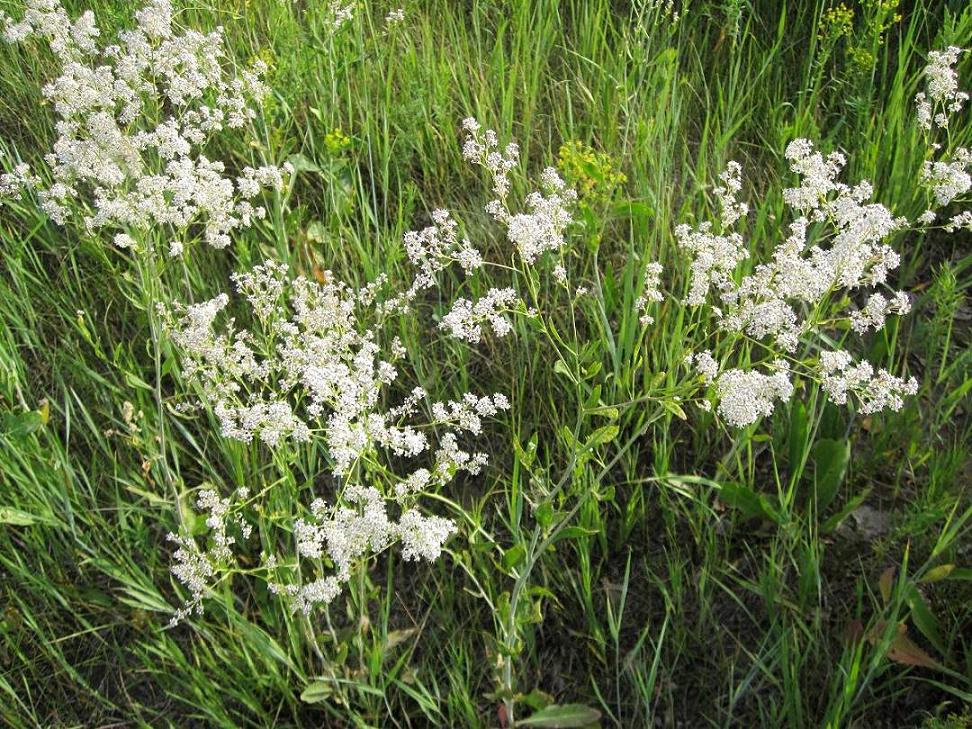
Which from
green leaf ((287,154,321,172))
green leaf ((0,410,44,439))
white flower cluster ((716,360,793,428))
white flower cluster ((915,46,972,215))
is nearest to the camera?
white flower cluster ((716,360,793,428))

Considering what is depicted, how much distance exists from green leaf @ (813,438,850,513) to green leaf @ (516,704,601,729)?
2.52 ft

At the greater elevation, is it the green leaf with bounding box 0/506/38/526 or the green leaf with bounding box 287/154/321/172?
the green leaf with bounding box 287/154/321/172

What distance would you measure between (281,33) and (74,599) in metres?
2.03

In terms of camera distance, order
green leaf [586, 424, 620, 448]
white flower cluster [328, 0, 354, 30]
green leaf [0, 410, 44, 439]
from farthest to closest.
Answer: white flower cluster [328, 0, 354, 30]
green leaf [0, 410, 44, 439]
green leaf [586, 424, 620, 448]

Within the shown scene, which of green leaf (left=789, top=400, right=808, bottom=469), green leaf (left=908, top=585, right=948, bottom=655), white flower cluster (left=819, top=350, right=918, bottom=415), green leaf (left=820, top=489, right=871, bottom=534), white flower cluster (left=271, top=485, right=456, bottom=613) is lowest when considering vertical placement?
green leaf (left=908, top=585, right=948, bottom=655)

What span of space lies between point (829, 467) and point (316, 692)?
1305mm

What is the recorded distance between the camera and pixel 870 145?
8.23 ft

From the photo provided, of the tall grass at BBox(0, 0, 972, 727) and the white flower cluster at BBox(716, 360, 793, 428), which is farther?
the tall grass at BBox(0, 0, 972, 727)

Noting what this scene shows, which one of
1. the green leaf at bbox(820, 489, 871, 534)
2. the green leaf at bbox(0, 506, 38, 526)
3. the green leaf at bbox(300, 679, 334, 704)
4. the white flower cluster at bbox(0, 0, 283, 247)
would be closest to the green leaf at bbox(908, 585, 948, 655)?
the green leaf at bbox(820, 489, 871, 534)

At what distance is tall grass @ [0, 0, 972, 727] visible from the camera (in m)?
1.88

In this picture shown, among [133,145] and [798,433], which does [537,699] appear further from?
[133,145]

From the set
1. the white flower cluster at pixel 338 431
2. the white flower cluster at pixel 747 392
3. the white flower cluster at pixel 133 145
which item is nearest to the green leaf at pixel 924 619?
the white flower cluster at pixel 747 392

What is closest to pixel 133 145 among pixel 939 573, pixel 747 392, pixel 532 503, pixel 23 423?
pixel 23 423

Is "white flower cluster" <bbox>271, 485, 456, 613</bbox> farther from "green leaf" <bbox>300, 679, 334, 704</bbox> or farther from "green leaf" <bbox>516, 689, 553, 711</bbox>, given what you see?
"green leaf" <bbox>516, 689, 553, 711</bbox>
